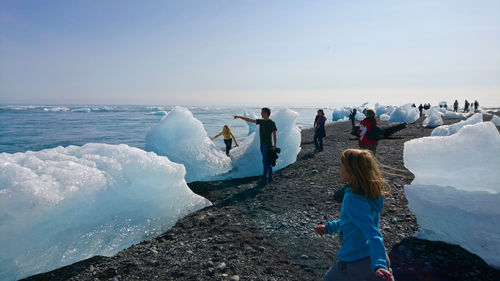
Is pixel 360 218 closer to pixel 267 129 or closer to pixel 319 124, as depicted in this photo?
pixel 267 129

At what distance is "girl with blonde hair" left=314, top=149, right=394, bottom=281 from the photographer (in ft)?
7.04

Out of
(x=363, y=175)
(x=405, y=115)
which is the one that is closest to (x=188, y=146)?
(x=363, y=175)

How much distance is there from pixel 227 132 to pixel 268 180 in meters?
3.40

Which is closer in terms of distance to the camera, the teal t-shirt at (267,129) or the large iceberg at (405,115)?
the teal t-shirt at (267,129)

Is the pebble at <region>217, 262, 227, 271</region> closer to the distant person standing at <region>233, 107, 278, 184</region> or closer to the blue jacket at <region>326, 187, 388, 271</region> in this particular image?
the blue jacket at <region>326, 187, 388, 271</region>

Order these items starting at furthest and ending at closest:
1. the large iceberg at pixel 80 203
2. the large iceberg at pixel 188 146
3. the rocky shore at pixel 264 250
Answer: the large iceberg at pixel 188 146
the large iceberg at pixel 80 203
the rocky shore at pixel 264 250

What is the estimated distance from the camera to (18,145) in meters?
19.6

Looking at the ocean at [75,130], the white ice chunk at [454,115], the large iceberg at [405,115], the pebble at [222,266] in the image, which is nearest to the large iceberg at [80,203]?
the pebble at [222,266]

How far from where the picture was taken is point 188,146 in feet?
29.5

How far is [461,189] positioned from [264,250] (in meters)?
3.04

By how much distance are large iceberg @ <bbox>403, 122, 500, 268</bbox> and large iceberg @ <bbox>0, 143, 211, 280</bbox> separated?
4.34 metres

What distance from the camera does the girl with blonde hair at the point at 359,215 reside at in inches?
84.4

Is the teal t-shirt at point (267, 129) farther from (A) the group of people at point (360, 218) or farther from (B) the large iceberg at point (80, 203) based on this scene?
(A) the group of people at point (360, 218)

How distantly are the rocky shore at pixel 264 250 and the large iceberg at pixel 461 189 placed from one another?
289mm
